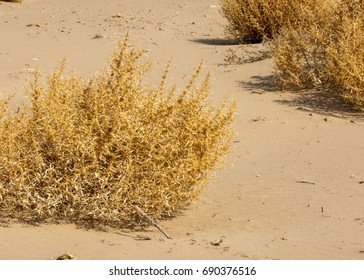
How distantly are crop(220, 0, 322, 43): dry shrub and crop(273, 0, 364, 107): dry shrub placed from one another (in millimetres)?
1219

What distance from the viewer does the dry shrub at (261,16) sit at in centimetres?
1109

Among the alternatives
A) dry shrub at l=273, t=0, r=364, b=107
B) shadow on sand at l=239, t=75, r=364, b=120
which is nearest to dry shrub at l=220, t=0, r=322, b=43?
dry shrub at l=273, t=0, r=364, b=107

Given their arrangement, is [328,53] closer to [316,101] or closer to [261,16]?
[316,101]

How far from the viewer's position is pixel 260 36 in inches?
472

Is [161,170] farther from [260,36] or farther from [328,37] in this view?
[260,36]

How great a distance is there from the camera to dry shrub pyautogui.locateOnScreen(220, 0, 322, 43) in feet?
36.4

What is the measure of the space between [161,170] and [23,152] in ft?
2.79

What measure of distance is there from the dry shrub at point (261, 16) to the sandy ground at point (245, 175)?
529 millimetres

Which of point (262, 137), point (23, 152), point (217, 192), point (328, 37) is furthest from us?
point (328, 37)

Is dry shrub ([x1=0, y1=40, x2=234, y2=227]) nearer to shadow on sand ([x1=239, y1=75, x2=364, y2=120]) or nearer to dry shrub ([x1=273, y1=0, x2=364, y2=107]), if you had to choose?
shadow on sand ([x1=239, y1=75, x2=364, y2=120])

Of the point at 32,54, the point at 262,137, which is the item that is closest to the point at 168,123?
the point at 262,137

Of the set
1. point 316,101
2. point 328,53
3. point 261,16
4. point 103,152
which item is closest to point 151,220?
point 103,152

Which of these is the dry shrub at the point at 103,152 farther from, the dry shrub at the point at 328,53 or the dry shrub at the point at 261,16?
the dry shrub at the point at 261,16

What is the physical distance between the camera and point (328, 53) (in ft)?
29.0
